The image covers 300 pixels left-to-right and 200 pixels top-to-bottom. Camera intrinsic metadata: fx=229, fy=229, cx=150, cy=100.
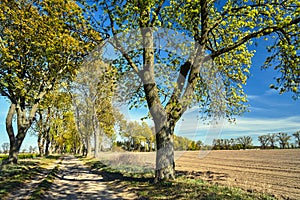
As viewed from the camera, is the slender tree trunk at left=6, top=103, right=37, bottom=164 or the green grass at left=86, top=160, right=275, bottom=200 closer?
the green grass at left=86, top=160, right=275, bottom=200

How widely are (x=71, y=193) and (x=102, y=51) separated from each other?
729 cm

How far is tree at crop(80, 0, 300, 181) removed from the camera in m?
10.1

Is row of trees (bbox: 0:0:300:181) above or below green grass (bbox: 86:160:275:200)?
above

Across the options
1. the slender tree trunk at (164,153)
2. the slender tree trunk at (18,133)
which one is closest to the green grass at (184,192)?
the slender tree trunk at (164,153)

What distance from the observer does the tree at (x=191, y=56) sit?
33.2 ft

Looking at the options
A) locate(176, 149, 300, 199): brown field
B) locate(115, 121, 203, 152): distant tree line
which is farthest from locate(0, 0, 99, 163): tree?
locate(176, 149, 300, 199): brown field

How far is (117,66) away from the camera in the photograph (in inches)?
495

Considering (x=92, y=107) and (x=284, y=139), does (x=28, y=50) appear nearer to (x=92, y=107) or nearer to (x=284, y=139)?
(x=92, y=107)

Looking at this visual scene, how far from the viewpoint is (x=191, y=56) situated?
38.5ft

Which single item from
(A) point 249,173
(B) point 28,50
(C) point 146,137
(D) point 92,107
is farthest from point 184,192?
(D) point 92,107

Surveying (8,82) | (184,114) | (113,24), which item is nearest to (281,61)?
(184,114)

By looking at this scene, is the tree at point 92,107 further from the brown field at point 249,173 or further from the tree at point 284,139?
the tree at point 284,139

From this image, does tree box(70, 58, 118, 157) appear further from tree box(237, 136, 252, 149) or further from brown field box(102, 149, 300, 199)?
tree box(237, 136, 252, 149)

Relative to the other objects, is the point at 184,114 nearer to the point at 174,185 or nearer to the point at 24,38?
the point at 174,185
